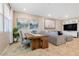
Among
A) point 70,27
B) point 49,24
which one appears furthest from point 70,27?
point 49,24

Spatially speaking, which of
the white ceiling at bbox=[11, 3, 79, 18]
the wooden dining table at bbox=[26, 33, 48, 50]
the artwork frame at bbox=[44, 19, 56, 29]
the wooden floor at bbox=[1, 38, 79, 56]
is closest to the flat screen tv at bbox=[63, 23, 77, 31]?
the artwork frame at bbox=[44, 19, 56, 29]

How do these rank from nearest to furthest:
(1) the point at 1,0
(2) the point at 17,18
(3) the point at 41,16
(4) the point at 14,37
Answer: (1) the point at 1,0
(4) the point at 14,37
(2) the point at 17,18
(3) the point at 41,16

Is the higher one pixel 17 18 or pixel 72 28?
pixel 17 18

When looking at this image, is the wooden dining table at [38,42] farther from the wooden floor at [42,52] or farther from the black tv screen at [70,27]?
the black tv screen at [70,27]

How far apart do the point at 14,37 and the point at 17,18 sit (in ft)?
4.95

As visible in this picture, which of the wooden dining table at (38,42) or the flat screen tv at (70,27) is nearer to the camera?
the wooden dining table at (38,42)

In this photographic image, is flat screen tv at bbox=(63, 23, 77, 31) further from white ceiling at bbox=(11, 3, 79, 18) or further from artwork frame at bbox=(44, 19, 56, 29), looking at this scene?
white ceiling at bbox=(11, 3, 79, 18)

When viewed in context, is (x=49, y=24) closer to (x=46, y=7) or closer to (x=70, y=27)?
(x=70, y=27)

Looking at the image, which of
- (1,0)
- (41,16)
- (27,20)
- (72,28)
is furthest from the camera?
(72,28)

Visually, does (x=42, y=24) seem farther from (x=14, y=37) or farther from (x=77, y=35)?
(x=77, y=35)

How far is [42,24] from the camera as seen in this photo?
7742 mm

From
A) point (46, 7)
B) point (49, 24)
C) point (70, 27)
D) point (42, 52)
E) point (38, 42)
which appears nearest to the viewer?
point (42, 52)

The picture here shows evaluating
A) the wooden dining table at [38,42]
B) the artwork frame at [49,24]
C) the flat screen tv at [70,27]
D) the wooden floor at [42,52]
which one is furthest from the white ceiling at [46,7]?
the flat screen tv at [70,27]

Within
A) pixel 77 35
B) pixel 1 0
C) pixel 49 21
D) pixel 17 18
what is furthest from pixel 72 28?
pixel 1 0
